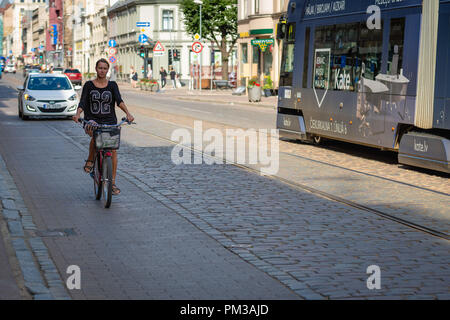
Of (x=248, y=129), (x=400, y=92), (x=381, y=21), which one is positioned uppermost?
(x=381, y=21)

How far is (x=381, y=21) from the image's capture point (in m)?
14.6

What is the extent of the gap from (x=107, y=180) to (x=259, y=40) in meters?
44.3

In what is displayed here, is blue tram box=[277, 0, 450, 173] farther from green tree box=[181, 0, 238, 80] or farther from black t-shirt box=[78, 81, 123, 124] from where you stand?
green tree box=[181, 0, 238, 80]

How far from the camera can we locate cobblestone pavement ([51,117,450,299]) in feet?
20.4

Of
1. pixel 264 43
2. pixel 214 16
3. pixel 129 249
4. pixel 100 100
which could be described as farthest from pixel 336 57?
pixel 214 16

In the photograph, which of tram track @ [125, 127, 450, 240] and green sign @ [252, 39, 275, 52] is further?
green sign @ [252, 39, 275, 52]

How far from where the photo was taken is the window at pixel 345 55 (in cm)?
1485

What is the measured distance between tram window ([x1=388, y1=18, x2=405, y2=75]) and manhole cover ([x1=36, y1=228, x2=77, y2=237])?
758cm

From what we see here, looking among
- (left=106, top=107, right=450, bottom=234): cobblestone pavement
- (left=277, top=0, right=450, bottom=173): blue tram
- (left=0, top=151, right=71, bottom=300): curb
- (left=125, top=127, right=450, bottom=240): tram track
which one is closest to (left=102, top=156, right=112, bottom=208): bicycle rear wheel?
(left=0, top=151, right=71, bottom=300): curb

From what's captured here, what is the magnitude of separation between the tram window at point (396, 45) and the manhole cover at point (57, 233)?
7.58 m

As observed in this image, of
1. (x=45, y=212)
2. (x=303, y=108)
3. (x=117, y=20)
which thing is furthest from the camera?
(x=117, y=20)
